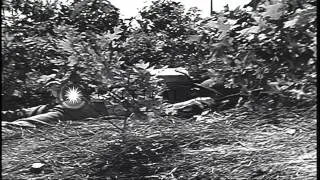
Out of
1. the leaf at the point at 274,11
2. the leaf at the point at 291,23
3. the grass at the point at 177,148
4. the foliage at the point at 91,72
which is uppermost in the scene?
the leaf at the point at 274,11

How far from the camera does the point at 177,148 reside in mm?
2977

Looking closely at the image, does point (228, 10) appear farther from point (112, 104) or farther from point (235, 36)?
point (112, 104)

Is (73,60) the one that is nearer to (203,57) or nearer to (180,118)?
(180,118)

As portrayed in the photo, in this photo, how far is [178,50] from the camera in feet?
17.1

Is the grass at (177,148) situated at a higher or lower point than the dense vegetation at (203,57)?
lower

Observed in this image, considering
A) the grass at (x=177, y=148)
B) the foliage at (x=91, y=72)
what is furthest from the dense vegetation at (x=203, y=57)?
the grass at (x=177, y=148)

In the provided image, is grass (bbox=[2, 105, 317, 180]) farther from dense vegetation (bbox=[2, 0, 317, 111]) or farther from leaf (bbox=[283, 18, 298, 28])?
leaf (bbox=[283, 18, 298, 28])

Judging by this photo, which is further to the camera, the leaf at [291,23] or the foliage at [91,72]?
the foliage at [91,72]

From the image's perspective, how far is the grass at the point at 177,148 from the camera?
2.60 m

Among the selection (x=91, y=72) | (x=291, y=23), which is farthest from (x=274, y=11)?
(x=91, y=72)

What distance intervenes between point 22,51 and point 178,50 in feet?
7.39

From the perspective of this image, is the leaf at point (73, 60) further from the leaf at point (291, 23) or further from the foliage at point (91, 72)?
the leaf at point (291, 23)

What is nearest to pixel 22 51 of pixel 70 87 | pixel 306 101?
pixel 70 87

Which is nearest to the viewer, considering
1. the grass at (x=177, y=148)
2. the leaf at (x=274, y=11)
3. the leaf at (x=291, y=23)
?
the leaf at (x=291, y=23)
